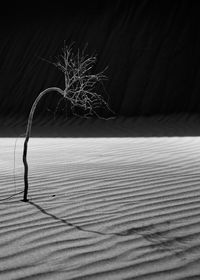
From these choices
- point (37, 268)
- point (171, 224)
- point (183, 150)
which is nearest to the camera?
point (37, 268)

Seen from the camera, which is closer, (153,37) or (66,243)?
(66,243)

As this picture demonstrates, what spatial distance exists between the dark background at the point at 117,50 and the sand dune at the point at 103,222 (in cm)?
967

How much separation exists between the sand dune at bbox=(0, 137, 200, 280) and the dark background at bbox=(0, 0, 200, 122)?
9.67 meters

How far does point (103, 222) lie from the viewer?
353cm

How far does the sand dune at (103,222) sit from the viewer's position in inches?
108

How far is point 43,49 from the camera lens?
18188 millimetres

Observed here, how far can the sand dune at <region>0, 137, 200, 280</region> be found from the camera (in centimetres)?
275

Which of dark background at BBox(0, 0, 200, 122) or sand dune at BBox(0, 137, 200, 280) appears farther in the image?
dark background at BBox(0, 0, 200, 122)

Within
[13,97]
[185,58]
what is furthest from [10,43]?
[185,58]

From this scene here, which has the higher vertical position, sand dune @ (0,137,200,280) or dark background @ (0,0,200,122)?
dark background @ (0,0,200,122)

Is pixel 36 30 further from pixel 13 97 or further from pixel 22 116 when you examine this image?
pixel 22 116

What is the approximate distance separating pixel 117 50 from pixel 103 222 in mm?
14122

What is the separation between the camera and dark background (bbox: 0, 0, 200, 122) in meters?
15.5

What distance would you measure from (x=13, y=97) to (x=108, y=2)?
19.6 ft
